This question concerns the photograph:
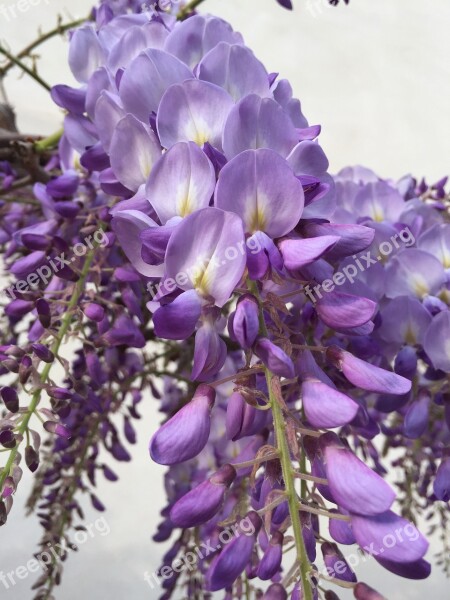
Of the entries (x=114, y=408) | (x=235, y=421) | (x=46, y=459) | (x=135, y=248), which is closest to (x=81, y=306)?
(x=135, y=248)

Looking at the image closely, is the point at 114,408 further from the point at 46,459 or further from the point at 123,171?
the point at 123,171

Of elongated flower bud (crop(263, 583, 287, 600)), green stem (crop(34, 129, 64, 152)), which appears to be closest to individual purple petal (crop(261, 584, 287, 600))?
elongated flower bud (crop(263, 583, 287, 600))

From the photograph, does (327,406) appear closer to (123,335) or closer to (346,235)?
(346,235)

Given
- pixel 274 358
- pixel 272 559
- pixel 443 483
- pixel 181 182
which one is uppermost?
pixel 181 182

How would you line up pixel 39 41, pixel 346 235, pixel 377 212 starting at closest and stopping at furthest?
1. pixel 346 235
2. pixel 377 212
3. pixel 39 41

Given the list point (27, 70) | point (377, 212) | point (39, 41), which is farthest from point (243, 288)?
point (39, 41)

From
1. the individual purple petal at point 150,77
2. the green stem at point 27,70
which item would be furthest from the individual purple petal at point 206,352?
the green stem at point 27,70

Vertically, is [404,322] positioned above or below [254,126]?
below
